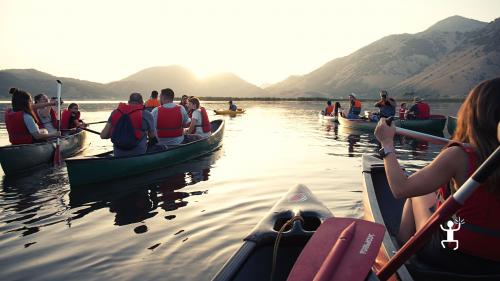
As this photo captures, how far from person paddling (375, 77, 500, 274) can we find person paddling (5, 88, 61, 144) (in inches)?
419

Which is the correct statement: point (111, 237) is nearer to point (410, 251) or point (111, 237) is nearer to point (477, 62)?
point (410, 251)

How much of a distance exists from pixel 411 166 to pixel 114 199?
8762mm

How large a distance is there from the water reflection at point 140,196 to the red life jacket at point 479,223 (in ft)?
16.5

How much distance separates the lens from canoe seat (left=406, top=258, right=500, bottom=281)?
3154 millimetres

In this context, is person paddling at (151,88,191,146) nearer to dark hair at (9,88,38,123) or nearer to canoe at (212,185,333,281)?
dark hair at (9,88,38,123)

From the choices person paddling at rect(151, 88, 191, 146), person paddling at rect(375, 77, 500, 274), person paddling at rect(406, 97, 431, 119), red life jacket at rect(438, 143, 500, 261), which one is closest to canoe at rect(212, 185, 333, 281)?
person paddling at rect(375, 77, 500, 274)

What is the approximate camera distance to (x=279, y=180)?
10461mm

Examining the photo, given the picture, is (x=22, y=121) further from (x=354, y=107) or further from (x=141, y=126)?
(x=354, y=107)

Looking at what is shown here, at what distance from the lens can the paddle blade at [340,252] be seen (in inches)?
121

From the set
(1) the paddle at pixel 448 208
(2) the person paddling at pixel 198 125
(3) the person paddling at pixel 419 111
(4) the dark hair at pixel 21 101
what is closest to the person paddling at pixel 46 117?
(4) the dark hair at pixel 21 101

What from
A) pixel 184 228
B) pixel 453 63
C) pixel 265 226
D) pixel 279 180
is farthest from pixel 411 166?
pixel 453 63

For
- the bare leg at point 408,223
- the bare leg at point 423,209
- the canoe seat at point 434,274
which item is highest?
the bare leg at point 423,209

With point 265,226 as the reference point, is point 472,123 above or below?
above

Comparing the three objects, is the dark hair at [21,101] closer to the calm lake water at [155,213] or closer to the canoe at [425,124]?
the calm lake water at [155,213]
